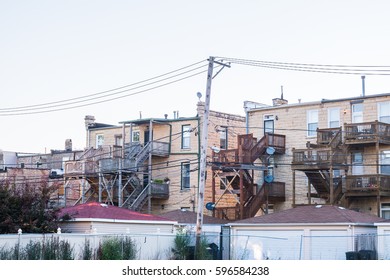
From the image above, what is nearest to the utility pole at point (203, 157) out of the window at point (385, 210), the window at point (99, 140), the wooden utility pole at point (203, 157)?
the wooden utility pole at point (203, 157)

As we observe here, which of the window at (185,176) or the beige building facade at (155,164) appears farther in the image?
the window at (185,176)

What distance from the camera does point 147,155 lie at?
5788 cm

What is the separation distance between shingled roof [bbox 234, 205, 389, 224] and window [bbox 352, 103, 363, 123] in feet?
29.8

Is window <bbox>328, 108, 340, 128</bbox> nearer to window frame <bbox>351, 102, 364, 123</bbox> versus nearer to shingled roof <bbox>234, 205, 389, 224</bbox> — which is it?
window frame <bbox>351, 102, 364, 123</bbox>

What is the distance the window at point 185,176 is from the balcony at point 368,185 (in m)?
14.6

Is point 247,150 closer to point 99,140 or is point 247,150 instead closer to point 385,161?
point 385,161

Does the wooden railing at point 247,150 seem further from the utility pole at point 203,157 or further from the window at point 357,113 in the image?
the utility pole at point 203,157

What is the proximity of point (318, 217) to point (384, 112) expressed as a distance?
10.8 metres

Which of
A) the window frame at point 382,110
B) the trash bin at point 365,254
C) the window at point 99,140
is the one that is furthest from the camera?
the window at point 99,140

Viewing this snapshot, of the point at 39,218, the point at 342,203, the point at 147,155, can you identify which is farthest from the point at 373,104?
the point at 39,218

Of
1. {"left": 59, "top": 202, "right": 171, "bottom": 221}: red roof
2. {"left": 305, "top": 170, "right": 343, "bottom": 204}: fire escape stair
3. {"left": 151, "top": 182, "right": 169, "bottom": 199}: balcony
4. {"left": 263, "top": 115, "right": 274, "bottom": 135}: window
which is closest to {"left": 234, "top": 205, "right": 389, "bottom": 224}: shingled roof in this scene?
{"left": 305, "top": 170, "right": 343, "bottom": 204}: fire escape stair

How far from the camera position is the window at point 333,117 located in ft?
165

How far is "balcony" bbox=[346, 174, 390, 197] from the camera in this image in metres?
45.6

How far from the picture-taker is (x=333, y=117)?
50.4 m
